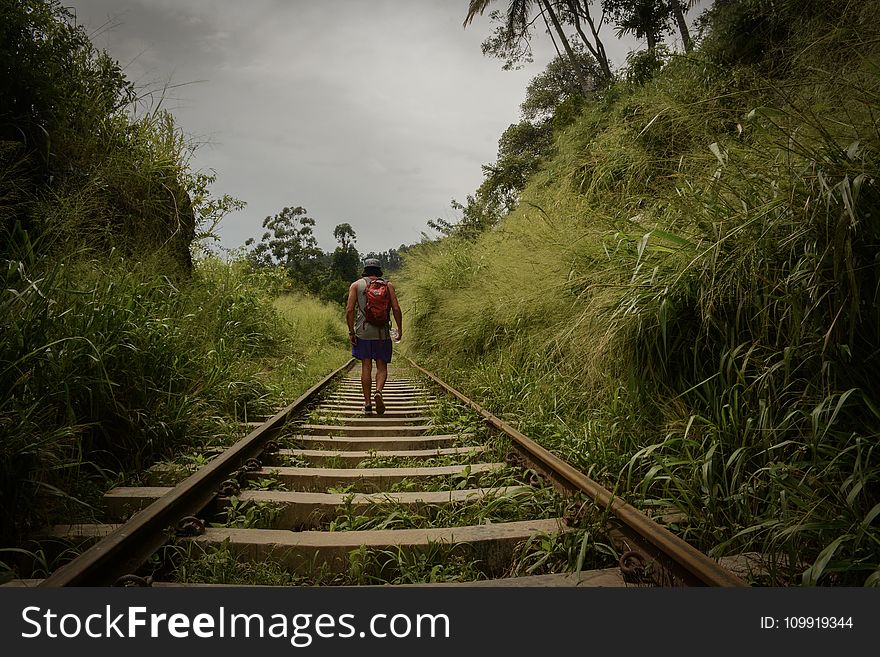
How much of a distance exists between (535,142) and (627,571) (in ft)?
70.2

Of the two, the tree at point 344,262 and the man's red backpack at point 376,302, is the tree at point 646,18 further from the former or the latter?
the tree at point 344,262

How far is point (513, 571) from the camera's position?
1746 millimetres

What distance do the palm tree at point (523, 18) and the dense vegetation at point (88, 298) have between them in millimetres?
15779

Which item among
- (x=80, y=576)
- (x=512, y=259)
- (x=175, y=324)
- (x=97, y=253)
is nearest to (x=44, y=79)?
(x=97, y=253)

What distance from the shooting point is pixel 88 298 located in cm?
286

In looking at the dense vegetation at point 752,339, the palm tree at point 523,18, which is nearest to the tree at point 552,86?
the palm tree at point 523,18

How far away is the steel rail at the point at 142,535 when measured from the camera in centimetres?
138

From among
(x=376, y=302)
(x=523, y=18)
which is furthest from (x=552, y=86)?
(x=376, y=302)

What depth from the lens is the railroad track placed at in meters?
1.54

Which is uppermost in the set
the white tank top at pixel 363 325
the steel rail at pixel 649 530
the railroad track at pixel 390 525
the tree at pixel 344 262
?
the tree at pixel 344 262

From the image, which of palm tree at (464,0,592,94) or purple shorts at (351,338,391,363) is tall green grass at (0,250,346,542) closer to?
purple shorts at (351,338,391,363)

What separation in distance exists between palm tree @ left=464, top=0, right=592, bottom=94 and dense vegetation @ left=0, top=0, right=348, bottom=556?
1578cm

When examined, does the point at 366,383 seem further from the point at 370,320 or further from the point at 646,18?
the point at 646,18

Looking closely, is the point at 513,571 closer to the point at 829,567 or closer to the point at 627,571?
the point at 627,571
